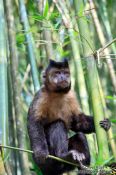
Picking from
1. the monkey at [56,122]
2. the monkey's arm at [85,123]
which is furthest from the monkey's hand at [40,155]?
the monkey's arm at [85,123]

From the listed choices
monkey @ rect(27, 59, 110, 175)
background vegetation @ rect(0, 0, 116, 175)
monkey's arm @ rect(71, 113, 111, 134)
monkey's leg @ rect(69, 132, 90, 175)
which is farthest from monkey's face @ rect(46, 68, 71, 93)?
Answer: monkey's leg @ rect(69, 132, 90, 175)

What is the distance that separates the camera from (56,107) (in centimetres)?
357

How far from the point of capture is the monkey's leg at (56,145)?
10.8 feet

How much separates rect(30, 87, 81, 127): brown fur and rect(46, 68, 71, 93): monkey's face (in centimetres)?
8

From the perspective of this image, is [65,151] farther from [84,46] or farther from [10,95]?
[84,46]

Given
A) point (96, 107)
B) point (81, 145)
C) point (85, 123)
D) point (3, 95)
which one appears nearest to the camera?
point (96, 107)

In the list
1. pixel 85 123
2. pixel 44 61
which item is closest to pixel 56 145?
pixel 85 123

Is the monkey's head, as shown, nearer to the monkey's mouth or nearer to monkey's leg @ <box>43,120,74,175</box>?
the monkey's mouth

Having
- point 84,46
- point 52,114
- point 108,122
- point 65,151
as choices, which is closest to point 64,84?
point 52,114

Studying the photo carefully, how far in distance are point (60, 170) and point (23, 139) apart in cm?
41

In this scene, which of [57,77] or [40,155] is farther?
[57,77]

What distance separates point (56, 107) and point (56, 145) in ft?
1.21

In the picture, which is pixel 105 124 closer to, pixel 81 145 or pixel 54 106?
pixel 81 145

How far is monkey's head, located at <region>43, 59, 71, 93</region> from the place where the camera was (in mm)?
3439
